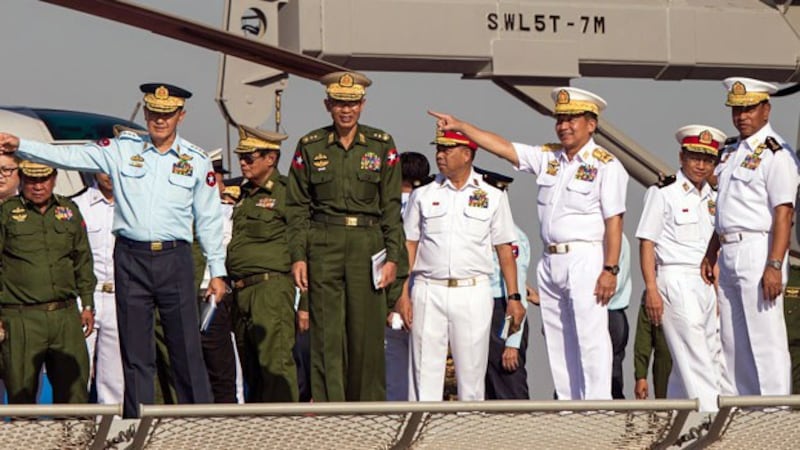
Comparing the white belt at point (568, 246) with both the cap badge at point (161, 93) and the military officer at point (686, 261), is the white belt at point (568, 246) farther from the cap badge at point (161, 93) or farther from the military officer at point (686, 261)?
the cap badge at point (161, 93)

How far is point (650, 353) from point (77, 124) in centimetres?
501

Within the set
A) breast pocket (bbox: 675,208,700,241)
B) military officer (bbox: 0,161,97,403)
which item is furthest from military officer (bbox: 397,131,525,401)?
military officer (bbox: 0,161,97,403)

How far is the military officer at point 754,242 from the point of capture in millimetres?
10492

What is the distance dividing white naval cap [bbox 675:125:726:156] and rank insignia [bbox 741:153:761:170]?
0.86 meters

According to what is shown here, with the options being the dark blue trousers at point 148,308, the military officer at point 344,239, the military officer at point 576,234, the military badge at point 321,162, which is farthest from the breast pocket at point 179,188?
the military officer at point 576,234

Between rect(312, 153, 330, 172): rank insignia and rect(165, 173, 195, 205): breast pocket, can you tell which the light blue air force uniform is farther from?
rect(312, 153, 330, 172): rank insignia

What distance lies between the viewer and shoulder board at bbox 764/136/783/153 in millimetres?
10562

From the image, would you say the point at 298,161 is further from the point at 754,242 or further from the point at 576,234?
the point at 754,242

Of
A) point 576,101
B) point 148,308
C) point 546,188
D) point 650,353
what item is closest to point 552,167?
point 546,188

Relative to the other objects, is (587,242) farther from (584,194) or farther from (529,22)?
(529,22)

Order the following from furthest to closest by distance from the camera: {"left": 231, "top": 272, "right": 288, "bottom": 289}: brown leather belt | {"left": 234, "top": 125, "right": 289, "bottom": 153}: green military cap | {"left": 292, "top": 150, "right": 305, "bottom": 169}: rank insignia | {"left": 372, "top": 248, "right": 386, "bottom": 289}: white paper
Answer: {"left": 234, "top": 125, "right": 289, "bottom": 153}: green military cap → {"left": 231, "top": 272, "right": 288, "bottom": 289}: brown leather belt → {"left": 292, "top": 150, "right": 305, "bottom": 169}: rank insignia → {"left": 372, "top": 248, "right": 386, "bottom": 289}: white paper

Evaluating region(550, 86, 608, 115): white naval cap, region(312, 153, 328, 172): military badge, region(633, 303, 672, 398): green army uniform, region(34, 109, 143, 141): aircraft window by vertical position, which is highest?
region(34, 109, 143, 141): aircraft window

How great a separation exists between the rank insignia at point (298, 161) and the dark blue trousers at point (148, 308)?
735mm

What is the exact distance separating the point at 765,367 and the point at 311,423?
2.84 m
